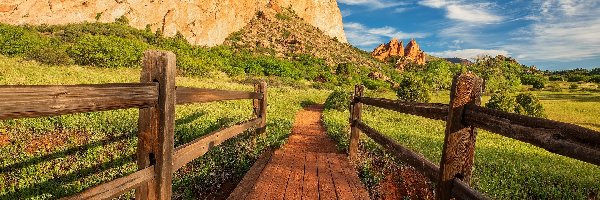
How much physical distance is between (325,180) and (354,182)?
17.5 inches

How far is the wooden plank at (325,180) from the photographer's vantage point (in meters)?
5.04

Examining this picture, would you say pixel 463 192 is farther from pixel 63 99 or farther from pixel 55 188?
pixel 55 188

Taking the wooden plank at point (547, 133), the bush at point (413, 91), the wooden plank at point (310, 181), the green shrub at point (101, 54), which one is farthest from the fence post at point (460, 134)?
the green shrub at point (101, 54)

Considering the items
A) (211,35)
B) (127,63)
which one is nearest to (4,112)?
(127,63)

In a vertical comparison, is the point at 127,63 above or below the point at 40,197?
above

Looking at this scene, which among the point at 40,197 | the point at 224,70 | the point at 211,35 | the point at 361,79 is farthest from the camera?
the point at 211,35

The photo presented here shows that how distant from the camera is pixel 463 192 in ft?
9.58

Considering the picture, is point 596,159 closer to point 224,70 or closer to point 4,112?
point 4,112

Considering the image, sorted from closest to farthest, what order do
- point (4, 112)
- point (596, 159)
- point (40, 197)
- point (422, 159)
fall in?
point (4, 112), point (596, 159), point (422, 159), point (40, 197)

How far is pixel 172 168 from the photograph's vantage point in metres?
3.39

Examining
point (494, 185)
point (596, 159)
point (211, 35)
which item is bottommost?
point (494, 185)

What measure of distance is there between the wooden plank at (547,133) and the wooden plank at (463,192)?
48 centimetres

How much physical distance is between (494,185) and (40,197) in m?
7.87

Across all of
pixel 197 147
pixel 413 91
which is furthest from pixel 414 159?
pixel 413 91
